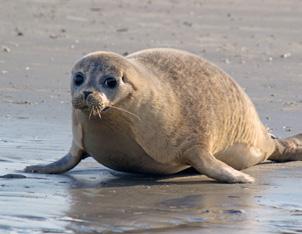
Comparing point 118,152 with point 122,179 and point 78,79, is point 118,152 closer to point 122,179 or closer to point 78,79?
point 122,179

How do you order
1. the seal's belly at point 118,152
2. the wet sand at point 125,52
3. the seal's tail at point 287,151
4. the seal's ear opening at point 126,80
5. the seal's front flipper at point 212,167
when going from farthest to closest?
the seal's tail at point 287,151 < the seal's front flipper at point 212,167 < the seal's belly at point 118,152 < the seal's ear opening at point 126,80 < the wet sand at point 125,52

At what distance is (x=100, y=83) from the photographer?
22.2 ft

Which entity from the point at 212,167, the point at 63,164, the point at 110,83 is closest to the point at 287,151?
the point at 212,167

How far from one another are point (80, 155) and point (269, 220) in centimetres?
151

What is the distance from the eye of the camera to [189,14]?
14297 mm

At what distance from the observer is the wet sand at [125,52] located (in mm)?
6203

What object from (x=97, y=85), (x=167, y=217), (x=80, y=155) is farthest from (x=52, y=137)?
(x=167, y=217)

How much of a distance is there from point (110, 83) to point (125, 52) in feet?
16.9

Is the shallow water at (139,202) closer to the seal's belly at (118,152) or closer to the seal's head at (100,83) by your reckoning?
the seal's belly at (118,152)

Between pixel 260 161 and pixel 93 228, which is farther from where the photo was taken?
pixel 260 161

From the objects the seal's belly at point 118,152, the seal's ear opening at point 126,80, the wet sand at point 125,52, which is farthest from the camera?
the seal's belly at point 118,152

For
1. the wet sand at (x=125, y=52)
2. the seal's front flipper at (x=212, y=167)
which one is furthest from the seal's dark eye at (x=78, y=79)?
the seal's front flipper at (x=212, y=167)

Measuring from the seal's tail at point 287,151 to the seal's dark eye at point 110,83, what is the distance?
5.27 feet

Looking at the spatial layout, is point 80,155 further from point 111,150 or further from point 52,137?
point 52,137
